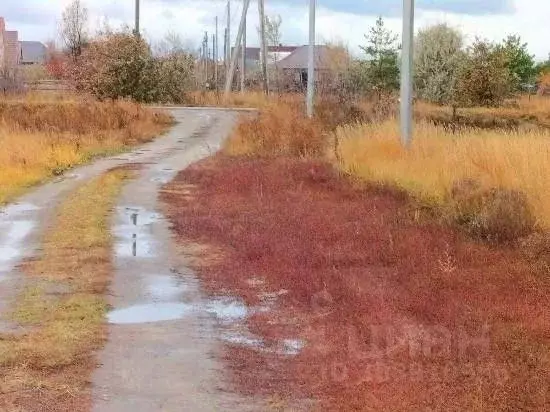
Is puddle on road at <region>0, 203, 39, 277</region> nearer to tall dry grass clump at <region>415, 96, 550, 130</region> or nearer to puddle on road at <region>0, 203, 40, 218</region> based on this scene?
puddle on road at <region>0, 203, 40, 218</region>

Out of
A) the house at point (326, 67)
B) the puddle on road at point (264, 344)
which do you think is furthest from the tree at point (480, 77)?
the puddle on road at point (264, 344)

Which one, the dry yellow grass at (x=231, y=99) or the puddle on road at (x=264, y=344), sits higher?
the dry yellow grass at (x=231, y=99)

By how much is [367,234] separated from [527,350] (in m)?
4.98

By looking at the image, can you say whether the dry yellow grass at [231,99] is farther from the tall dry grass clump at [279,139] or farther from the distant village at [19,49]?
the distant village at [19,49]

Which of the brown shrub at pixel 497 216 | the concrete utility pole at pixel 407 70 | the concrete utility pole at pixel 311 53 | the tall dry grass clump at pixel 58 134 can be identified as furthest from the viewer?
the concrete utility pole at pixel 311 53

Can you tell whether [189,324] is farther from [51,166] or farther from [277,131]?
[277,131]

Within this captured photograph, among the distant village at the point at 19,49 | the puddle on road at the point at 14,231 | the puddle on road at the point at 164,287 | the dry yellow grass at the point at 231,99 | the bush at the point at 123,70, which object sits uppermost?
the distant village at the point at 19,49

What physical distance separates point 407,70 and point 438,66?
3096 cm

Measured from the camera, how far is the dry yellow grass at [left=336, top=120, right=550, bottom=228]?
12.1 m

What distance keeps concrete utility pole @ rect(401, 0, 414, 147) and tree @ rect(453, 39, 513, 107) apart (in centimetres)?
2884

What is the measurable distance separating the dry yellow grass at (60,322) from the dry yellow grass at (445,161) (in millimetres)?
5183

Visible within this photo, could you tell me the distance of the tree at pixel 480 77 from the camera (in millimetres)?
46031

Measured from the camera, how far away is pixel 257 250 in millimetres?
10586


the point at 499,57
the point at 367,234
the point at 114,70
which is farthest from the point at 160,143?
the point at 499,57
